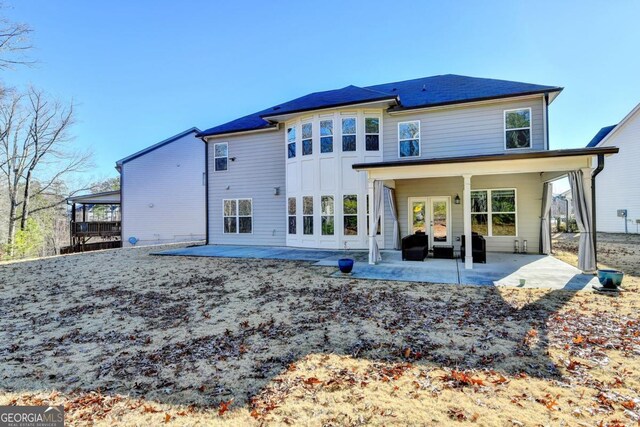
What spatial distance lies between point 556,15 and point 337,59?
1018 cm

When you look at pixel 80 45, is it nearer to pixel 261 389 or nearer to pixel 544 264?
pixel 261 389

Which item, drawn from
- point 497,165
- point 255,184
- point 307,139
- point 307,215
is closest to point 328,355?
point 497,165

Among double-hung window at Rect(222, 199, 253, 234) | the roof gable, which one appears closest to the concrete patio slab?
double-hung window at Rect(222, 199, 253, 234)

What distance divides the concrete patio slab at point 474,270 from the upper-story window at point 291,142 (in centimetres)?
480

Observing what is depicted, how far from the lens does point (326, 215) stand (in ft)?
41.9

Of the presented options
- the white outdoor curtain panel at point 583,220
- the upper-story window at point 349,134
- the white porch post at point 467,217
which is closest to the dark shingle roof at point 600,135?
the white outdoor curtain panel at point 583,220

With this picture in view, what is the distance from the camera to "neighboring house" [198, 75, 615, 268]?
11.1 meters

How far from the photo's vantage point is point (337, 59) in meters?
17.5

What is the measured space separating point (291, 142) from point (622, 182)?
71.8 feet

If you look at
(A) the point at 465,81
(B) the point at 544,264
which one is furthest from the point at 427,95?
(B) the point at 544,264

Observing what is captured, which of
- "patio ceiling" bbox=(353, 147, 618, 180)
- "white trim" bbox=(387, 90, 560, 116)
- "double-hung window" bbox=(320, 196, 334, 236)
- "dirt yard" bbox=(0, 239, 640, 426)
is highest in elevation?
"white trim" bbox=(387, 90, 560, 116)

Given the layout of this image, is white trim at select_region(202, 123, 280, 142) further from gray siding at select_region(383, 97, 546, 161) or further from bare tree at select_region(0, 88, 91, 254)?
bare tree at select_region(0, 88, 91, 254)

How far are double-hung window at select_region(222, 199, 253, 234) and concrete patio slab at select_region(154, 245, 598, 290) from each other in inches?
145

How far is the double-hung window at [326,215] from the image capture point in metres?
12.7
